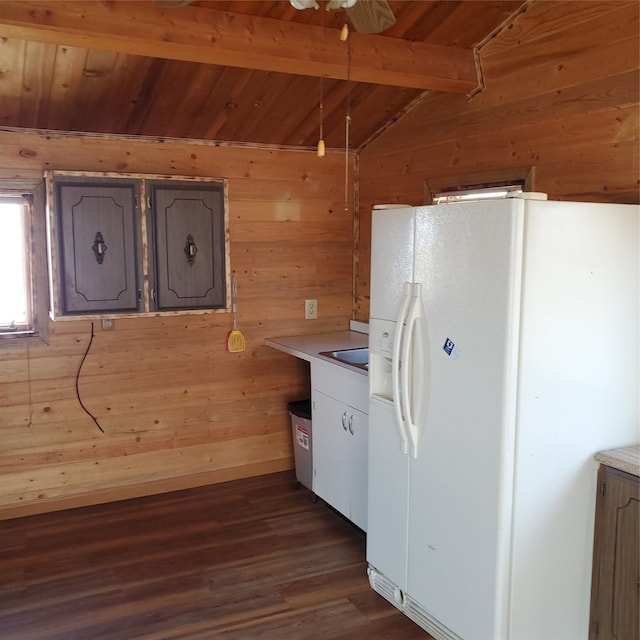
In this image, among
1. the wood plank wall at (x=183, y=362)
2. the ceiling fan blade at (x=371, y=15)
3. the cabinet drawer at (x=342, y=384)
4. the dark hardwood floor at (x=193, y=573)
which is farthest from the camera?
the wood plank wall at (x=183, y=362)

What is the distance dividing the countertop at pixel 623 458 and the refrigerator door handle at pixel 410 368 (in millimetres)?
667

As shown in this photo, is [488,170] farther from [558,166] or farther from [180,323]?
[180,323]

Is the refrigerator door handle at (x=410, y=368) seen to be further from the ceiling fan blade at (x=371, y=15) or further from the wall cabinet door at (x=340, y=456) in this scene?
the ceiling fan blade at (x=371, y=15)

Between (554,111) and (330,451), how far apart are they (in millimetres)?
2023

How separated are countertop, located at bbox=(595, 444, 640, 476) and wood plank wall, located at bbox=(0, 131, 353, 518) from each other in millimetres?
2273

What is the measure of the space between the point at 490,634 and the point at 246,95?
2.72 metres

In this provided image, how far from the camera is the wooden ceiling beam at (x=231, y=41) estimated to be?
231 cm

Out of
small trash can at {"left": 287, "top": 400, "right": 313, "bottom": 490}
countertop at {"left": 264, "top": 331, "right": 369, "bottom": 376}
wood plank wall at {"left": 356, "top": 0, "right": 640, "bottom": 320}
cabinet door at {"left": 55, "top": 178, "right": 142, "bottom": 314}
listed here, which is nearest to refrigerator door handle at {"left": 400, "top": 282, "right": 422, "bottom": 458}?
countertop at {"left": 264, "top": 331, "right": 369, "bottom": 376}

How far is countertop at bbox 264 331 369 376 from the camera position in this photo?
355cm

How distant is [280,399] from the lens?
4.21 metres

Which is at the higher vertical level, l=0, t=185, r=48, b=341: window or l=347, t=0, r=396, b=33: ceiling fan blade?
l=347, t=0, r=396, b=33: ceiling fan blade

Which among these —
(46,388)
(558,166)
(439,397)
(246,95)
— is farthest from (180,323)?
(558,166)

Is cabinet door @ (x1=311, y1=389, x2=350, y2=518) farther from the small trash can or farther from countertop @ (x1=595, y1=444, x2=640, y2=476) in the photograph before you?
countertop @ (x1=595, y1=444, x2=640, y2=476)

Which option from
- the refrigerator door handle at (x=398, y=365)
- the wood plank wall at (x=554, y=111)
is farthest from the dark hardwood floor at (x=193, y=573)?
the wood plank wall at (x=554, y=111)
